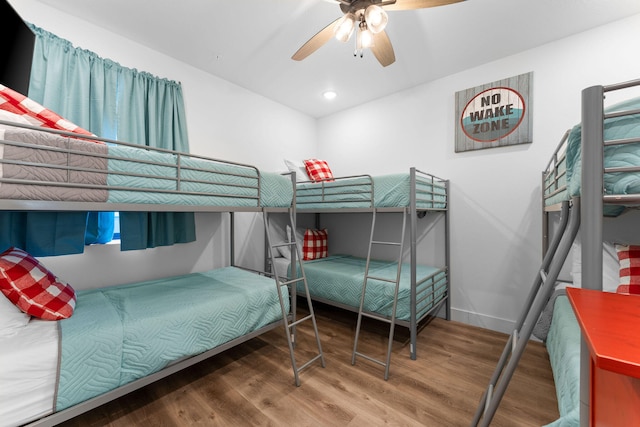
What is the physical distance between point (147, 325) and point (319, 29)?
245 cm

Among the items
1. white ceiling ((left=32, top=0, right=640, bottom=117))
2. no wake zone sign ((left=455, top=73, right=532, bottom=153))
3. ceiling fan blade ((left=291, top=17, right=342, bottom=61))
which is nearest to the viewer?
ceiling fan blade ((left=291, top=17, right=342, bottom=61))

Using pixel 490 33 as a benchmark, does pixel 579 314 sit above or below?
below

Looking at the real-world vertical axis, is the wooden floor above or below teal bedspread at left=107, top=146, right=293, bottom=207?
below

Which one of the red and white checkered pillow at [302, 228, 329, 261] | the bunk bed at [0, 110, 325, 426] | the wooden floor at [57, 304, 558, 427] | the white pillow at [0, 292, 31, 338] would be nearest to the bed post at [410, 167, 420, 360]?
the wooden floor at [57, 304, 558, 427]

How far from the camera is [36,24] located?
1885 mm

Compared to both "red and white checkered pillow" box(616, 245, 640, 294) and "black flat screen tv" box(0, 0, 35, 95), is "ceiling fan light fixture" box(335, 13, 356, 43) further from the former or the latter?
"red and white checkered pillow" box(616, 245, 640, 294)

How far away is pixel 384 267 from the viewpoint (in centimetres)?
292

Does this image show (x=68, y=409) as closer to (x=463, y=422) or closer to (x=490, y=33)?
(x=463, y=422)

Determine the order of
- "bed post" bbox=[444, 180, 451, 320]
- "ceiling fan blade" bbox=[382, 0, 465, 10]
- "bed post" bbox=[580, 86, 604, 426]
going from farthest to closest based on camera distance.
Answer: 1. "bed post" bbox=[444, 180, 451, 320]
2. "ceiling fan blade" bbox=[382, 0, 465, 10]
3. "bed post" bbox=[580, 86, 604, 426]

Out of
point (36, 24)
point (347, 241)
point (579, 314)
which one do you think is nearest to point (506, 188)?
point (347, 241)

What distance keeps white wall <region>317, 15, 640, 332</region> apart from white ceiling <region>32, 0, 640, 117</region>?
0.51ft

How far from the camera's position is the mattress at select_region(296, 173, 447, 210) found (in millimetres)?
2256

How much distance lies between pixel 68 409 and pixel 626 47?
13.7 feet

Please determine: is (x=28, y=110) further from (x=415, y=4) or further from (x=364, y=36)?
(x=415, y=4)
